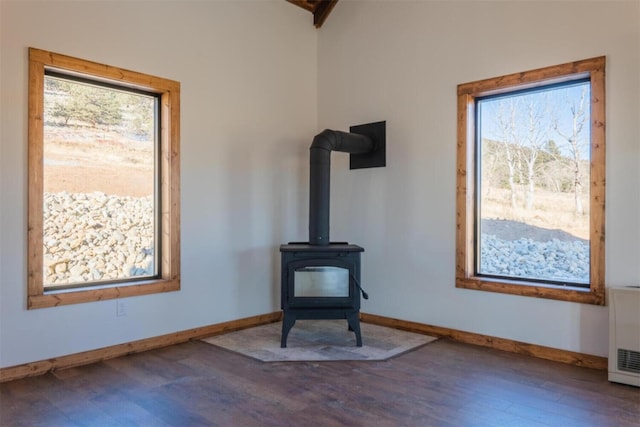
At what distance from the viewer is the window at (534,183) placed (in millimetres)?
3293

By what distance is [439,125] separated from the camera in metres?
4.17

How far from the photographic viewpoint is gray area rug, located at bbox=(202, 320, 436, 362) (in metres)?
3.56

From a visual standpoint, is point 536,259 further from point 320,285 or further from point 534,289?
point 320,285

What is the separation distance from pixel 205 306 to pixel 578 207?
10.7ft

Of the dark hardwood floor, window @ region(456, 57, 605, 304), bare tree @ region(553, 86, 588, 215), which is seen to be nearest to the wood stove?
the dark hardwood floor

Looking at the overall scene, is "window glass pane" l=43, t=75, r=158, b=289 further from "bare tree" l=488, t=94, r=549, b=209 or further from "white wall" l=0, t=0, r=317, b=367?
"bare tree" l=488, t=94, r=549, b=209

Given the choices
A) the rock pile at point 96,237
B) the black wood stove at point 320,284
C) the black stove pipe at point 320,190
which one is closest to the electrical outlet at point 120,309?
the rock pile at point 96,237

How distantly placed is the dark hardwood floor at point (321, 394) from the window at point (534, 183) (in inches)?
28.0

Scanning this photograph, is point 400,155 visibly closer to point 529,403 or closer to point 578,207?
point 578,207

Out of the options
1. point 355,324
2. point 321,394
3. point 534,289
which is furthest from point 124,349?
point 534,289

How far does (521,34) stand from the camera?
3641mm

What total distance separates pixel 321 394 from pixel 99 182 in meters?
2.37

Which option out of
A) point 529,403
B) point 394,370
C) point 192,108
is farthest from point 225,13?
point 529,403

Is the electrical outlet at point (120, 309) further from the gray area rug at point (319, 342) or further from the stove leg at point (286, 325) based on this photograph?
the stove leg at point (286, 325)
